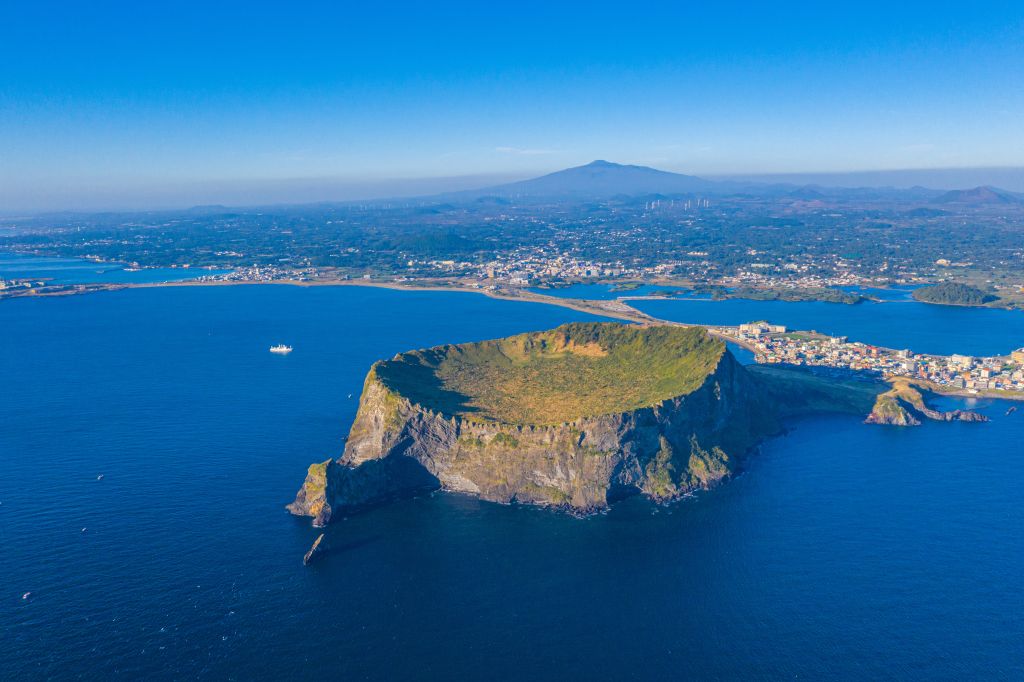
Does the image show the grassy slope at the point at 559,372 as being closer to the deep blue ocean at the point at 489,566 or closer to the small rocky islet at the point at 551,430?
the small rocky islet at the point at 551,430

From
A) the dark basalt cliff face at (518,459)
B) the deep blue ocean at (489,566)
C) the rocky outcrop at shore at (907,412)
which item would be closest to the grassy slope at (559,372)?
the dark basalt cliff face at (518,459)

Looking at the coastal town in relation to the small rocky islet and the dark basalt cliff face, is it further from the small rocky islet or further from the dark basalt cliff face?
the dark basalt cliff face

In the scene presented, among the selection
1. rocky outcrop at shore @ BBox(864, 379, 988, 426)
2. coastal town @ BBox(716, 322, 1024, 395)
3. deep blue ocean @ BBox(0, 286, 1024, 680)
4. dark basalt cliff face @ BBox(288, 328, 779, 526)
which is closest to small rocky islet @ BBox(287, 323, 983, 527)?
dark basalt cliff face @ BBox(288, 328, 779, 526)

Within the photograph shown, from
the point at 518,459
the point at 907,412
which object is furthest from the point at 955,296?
the point at 518,459

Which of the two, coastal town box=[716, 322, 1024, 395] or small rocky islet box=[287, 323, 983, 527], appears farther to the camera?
coastal town box=[716, 322, 1024, 395]

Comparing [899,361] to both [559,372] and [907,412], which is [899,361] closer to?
[907,412]

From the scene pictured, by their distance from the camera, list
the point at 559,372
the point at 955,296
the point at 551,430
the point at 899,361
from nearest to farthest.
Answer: the point at 551,430
the point at 559,372
the point at 899,361
the point at 955,296

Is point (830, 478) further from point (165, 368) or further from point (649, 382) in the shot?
point (165, 368)

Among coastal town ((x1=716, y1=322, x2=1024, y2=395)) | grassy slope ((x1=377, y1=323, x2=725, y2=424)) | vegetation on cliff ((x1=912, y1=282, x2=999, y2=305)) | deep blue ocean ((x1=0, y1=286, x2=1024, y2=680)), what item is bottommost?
vegetation on cliff ((x1=912, y1=282, x2=999, y2=305))
